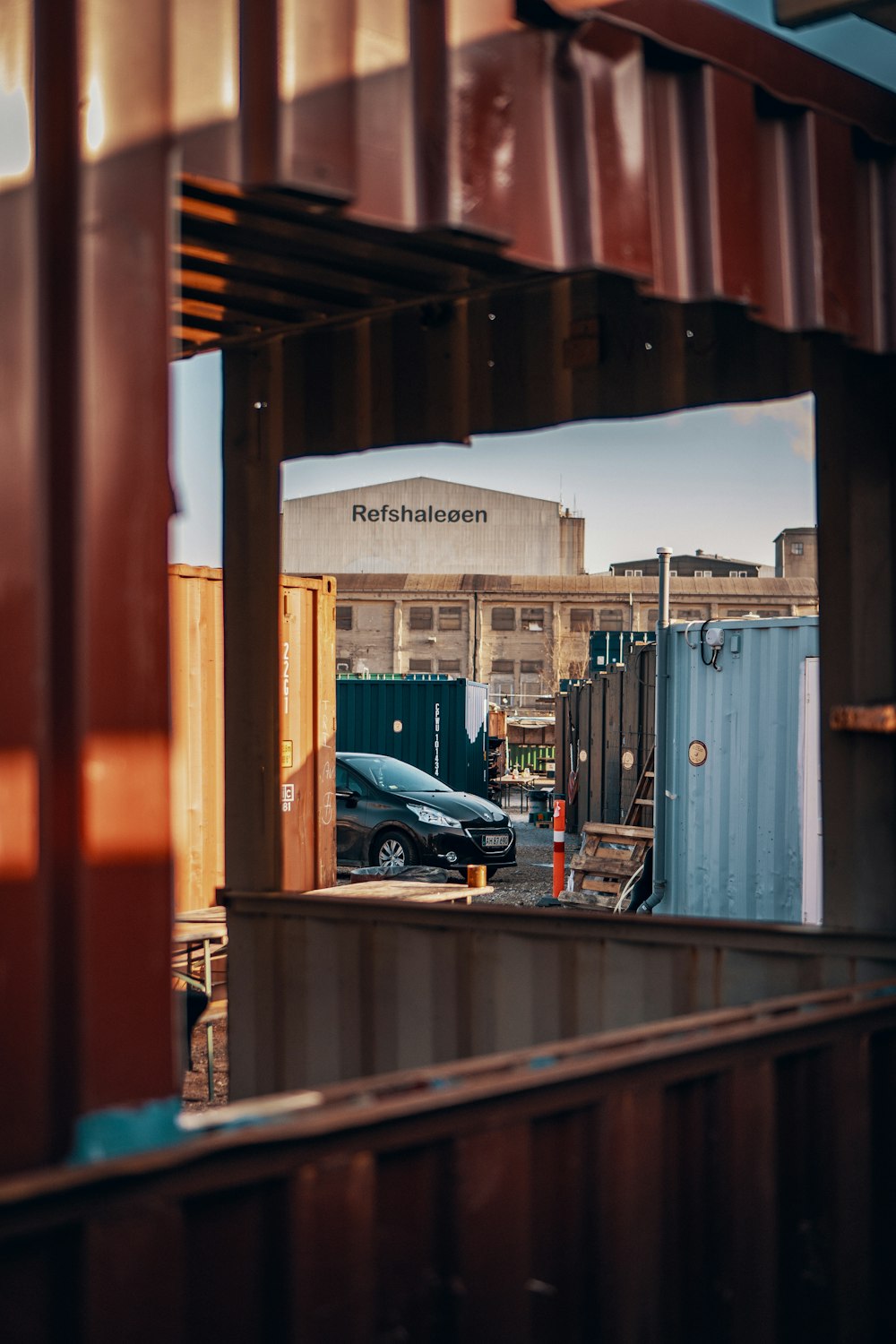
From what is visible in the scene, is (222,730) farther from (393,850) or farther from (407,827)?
(393,850)

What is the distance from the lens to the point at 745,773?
37.4 feet

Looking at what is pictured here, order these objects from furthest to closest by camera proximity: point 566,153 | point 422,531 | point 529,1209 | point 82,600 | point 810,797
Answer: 1. point 422,531
2. point 810,797
3. point 566,153
4. point 529,1209
5. point 82,600

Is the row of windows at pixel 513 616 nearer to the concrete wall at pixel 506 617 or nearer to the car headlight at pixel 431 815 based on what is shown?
the concrete wall at pixel 506 617

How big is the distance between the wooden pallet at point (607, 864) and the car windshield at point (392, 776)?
3.92 meters

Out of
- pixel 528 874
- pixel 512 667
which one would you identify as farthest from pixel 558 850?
pixel 512 667

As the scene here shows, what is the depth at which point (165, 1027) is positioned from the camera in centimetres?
234

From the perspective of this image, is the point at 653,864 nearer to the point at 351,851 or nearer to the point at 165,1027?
the point at 351,851

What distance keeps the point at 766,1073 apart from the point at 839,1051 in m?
0.32

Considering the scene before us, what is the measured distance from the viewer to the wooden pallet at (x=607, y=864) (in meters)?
13.0

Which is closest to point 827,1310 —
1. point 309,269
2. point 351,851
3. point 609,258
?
point 609,258

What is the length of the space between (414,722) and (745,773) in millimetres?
13143

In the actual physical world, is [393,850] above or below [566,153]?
below

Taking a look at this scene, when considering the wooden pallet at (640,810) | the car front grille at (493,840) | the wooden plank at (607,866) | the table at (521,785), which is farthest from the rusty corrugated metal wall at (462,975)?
the table at (521,785)

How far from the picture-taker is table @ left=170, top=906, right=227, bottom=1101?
7.22 meters
